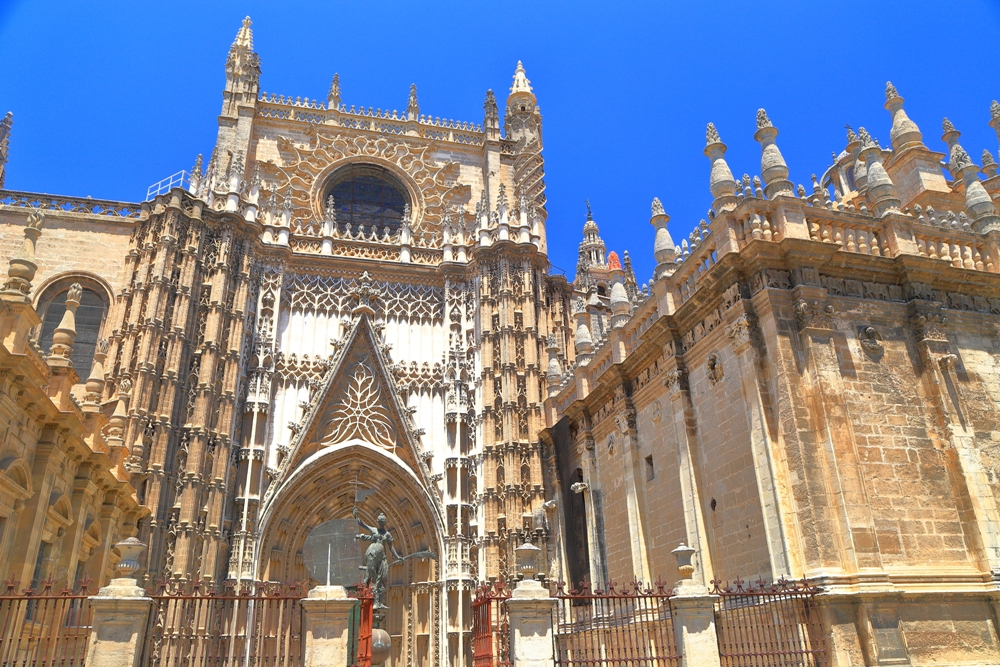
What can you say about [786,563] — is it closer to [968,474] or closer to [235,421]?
[968,474]

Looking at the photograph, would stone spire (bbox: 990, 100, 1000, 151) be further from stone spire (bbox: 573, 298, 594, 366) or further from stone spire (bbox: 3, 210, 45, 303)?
stone spire (bbox: 3, 210, 45, 303)

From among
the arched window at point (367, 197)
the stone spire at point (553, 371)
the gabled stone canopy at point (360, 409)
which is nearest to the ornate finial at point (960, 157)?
the stone spire at point (553, 371)

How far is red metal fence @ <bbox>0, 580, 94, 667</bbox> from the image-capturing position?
27.0 feet

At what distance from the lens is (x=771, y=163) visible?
1362cm

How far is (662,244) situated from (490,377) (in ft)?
28.5

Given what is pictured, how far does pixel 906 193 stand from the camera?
18125mm

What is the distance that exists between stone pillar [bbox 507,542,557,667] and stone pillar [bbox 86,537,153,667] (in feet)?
14.2

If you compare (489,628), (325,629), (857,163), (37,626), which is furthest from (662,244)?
(37,626)

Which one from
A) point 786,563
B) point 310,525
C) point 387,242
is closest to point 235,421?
point 310,525

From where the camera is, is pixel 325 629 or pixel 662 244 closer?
pixel 325 629

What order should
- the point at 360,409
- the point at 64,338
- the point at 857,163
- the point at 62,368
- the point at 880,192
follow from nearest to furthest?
the point at 62,368
the point at 64,338
the point at 880,192
the point at 857,163
the point at 360,409

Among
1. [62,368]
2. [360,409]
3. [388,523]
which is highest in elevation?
[360,409]

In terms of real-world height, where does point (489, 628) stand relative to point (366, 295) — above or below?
below

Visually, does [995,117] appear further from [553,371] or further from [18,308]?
[18,308]
